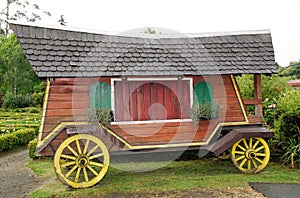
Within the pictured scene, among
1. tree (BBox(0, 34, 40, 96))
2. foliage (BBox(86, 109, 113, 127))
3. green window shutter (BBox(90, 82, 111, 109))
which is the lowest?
foliage (BBox(86, 109, 113, 127))

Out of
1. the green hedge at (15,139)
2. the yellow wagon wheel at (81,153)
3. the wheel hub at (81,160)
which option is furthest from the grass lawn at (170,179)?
the green hedge at (15,139)

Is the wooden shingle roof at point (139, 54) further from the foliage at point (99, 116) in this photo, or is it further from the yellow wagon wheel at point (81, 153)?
the yellow wagon wheel at point (81, 153)

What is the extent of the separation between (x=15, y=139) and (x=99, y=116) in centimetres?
665

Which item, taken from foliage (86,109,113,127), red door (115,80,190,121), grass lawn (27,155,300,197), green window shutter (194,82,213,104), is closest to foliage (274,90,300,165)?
grass lawn (27,155,300,197)

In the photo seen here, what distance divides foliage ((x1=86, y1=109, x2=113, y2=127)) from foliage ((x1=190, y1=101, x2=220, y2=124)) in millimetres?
1746

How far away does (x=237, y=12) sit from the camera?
1088cm

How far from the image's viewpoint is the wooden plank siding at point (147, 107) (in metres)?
6.10

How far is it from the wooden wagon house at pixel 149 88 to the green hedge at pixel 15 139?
5460mm

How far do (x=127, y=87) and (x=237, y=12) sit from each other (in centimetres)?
621

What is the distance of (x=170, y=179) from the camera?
6.50 m

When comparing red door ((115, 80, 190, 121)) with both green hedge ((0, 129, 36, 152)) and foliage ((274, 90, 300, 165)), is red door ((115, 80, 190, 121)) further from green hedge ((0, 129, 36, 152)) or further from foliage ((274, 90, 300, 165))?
green hedge ((0, 129, 36, 152))

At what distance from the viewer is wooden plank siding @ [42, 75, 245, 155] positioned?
6.10 meters

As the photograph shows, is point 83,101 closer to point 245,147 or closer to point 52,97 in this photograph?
point 52,97

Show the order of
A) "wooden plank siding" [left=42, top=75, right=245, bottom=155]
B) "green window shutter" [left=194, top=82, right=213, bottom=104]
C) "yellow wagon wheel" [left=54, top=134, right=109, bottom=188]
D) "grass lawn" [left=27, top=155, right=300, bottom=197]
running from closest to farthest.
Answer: "yellow wagon wheel" [left=54, top=134, right=109, bottom=188]
"grass lawn" [left=27, top=155, right=300, bottom=197]
"wooden plank siding" [left=42, top=75, right=245, bottom=155]
"green window shutter" [left=194, top=82, right=213, bottom=104]
